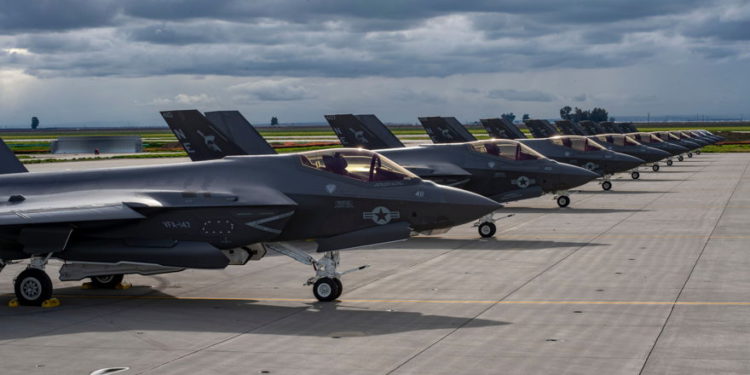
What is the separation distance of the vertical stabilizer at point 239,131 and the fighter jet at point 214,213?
27.7 feet

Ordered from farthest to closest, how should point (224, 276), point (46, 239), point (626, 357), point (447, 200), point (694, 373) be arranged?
point (224, 276)
point (447, 200)
point (46, 239)
point (626, 357)
point (694, 373)

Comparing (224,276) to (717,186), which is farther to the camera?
(717,186)

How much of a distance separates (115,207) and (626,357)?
9037mm

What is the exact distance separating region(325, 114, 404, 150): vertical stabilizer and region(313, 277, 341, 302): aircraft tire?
18928 mm

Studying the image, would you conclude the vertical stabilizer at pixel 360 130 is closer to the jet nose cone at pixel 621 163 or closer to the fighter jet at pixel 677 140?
the jet nose cone at pixel 621 163

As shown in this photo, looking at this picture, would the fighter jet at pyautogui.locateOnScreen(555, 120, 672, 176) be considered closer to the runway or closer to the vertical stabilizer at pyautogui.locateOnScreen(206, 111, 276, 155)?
the runway

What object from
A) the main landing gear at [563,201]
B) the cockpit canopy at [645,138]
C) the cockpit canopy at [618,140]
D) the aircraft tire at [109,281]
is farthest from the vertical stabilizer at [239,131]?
the cockpit canopy at [645,138]

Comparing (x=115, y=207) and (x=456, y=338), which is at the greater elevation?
(x=115, y=207)

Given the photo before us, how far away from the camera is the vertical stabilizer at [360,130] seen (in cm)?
3450

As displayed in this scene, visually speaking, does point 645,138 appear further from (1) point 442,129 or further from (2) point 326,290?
(2) point 326,290

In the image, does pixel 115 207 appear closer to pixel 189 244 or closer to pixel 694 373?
pixel 189 244

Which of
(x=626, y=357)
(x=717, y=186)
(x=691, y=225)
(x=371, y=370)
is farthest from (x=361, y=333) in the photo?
(x=717, y=186)

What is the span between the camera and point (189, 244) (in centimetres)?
1600

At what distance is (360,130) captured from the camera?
3453 centimetres
